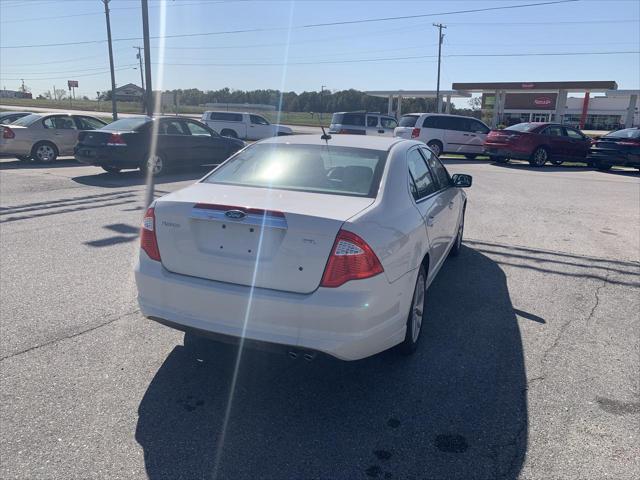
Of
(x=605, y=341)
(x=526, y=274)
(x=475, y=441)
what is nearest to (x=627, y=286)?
(x=526, y=274)

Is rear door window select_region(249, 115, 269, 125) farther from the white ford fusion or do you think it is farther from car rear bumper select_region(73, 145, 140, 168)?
the white ford fusion

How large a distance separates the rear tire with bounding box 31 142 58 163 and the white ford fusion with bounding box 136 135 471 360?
13688mm

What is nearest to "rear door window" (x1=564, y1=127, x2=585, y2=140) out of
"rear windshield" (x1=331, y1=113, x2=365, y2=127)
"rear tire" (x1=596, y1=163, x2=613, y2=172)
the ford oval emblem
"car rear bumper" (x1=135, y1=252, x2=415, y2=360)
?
"rear tire" (x1=596, y1=163, x2=613, y2=172)

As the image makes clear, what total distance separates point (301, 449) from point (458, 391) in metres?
1.19

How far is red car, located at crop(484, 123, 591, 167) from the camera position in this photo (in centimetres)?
1877

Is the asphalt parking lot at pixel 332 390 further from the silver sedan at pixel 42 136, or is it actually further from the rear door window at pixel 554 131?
the rear door window at pixel 554 131

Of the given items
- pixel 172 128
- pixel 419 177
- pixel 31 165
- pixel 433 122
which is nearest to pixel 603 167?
pixel 433 122

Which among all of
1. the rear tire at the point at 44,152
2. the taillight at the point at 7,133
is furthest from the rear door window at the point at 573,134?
the taillight at the point at 7,133

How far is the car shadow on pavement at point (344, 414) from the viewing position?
8.91 feet

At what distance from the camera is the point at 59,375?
3439 mm

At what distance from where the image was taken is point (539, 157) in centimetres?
1919

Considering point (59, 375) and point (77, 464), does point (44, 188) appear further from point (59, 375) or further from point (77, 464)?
point (77, 464)

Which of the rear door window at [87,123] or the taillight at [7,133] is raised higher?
the rear door window at [87,123]

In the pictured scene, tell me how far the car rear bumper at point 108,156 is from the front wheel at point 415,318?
10.3 m
